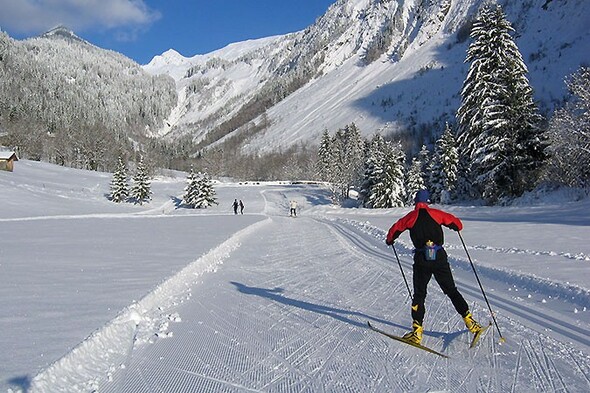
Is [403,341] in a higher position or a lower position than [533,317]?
lower

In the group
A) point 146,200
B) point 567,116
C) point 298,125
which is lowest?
point 146,200

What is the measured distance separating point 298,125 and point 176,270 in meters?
190

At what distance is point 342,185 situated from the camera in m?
64.4

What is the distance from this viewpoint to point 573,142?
24.3m

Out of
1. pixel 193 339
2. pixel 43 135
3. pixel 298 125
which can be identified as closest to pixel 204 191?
pixel 193 339

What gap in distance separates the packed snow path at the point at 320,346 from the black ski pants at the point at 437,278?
16.2 inches

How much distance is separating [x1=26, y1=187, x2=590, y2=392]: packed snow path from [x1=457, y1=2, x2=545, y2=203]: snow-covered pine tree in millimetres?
20220

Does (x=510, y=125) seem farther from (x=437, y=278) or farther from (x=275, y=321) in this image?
(x=275, y=321)

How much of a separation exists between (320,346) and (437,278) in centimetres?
174

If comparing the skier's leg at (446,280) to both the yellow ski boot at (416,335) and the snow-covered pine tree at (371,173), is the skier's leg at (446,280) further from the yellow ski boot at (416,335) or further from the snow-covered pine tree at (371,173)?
the snow-covered pine tree at (371,173)

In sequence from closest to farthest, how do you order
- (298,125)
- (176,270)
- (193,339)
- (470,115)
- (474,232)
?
(193,339), (176,270), (474,232), (470,115), (298,125)

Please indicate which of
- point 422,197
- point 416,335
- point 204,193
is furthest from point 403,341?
point 204,193

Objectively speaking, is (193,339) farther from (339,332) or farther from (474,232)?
(474,232)

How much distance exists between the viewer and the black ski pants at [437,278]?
5562mm
